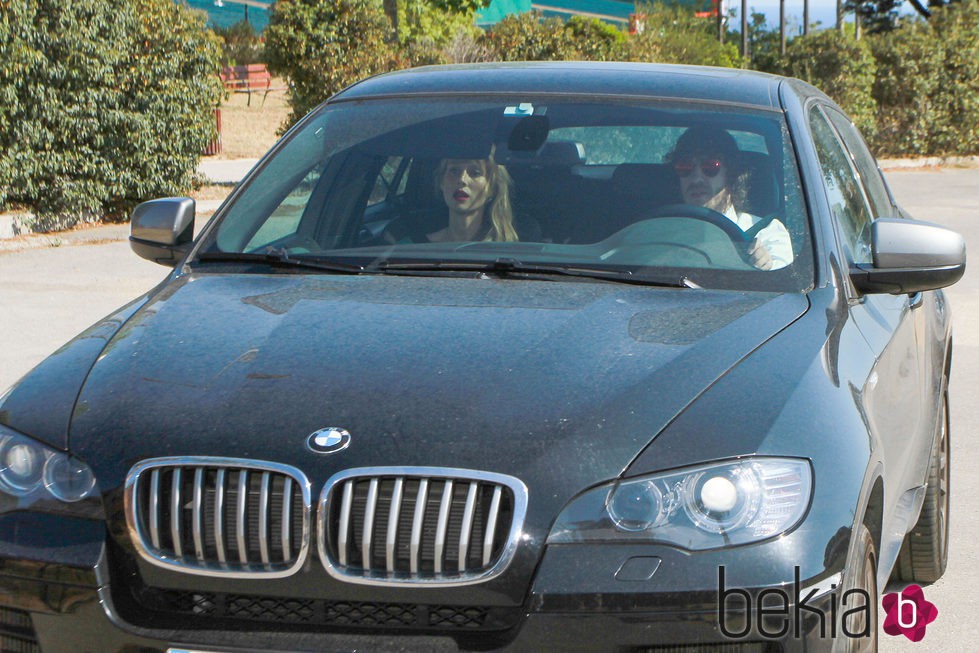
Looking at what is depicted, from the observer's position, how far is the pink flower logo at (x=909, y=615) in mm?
3996

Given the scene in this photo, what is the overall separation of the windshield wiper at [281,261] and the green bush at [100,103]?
11.0 metres

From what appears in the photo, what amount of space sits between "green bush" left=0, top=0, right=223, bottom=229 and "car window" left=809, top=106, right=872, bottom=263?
11.3 meters

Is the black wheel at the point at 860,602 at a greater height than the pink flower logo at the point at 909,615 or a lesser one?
greater

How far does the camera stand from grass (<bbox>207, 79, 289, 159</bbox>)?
28.9 meters

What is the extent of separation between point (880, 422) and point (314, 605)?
1.40 metres

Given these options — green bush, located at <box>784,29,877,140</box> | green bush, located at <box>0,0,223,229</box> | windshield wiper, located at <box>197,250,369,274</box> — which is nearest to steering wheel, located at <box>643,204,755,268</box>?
windshield wiper, located at <box>197,250,369,274</box>

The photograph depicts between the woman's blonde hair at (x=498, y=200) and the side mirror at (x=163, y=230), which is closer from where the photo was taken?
the woman's blonde hair at (x=498, y=200)

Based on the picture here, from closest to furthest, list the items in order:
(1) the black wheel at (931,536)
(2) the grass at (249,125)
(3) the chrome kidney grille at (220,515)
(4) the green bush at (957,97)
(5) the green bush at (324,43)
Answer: (3) the chrome kidney grille at (220,515)
(1) the black wheel at (931,536)
(5) the green bush at (324,43)
(2) the grass at (249,125)
(4) the green bush at (957,97)

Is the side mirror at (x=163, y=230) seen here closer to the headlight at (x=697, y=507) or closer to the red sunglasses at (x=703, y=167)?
the red sunglasses at (x=703, y=167)

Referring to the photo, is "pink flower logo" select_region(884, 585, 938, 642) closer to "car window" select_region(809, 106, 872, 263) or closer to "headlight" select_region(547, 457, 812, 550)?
"car window" select_region(809, 106, 872, 263)

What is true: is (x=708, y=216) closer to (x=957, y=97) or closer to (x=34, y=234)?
(x=34, y=234)

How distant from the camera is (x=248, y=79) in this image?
41312 millimetres

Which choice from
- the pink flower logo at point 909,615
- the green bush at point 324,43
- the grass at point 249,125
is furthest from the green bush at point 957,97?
the pink flower logo at point 909,615

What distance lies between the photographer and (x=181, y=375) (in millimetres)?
2914
